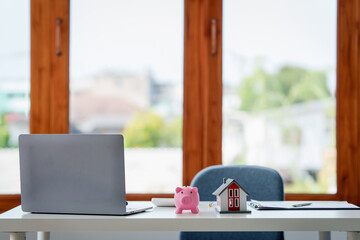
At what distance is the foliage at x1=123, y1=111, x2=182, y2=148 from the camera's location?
9.18ft

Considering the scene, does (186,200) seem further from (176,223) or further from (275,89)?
(275,89)

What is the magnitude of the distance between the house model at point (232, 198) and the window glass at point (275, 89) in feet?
3.84

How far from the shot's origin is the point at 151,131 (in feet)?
9.19

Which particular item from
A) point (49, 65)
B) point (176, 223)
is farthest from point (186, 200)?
point (49, 65)

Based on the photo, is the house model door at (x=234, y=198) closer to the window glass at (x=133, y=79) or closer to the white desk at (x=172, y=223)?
the white desk at (x=172, y=223)

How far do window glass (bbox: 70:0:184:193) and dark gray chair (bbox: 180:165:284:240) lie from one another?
26.8 inches

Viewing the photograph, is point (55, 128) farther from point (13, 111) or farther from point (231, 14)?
point (231, 14)

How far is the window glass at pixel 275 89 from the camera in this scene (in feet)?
9.25

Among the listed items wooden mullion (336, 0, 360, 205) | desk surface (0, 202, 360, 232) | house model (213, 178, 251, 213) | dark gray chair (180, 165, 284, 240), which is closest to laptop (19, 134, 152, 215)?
desk surface (0, 202, 360, 232)

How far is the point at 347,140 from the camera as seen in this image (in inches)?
111

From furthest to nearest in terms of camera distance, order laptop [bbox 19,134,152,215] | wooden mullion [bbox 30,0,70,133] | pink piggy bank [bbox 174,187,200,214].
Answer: wooden mullion [bbox 30,0,70,133], pink piggy bank [bbox 174,187,200,214], laptop [bbox 19,134,152,215]

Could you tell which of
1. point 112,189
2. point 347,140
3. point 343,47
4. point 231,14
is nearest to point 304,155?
point 347,140

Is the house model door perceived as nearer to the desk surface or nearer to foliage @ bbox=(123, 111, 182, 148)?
the desk surface

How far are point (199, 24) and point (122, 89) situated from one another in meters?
0.59
